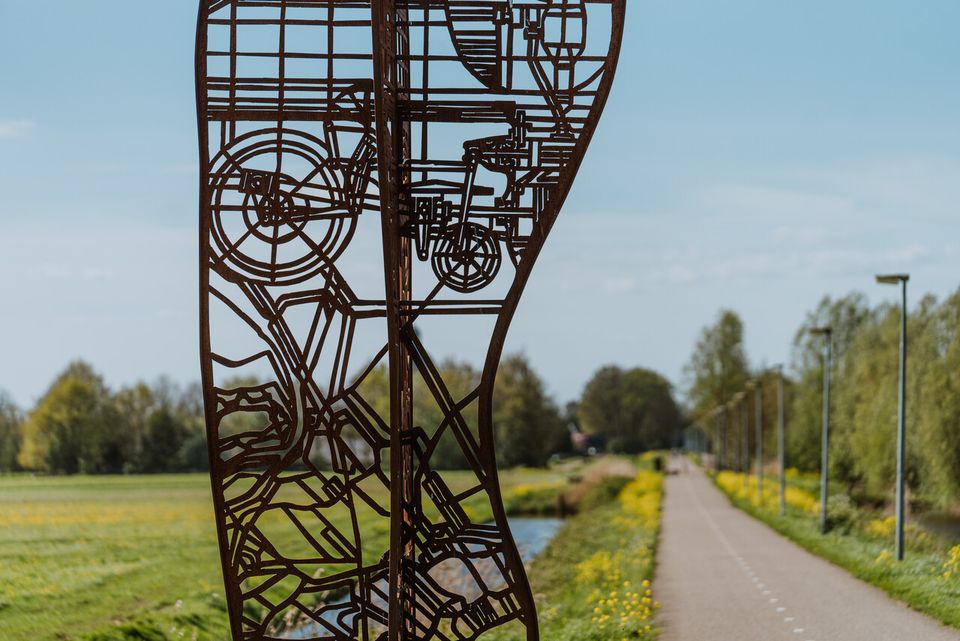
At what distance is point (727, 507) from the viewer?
3056 cm

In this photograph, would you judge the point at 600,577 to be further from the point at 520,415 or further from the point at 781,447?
the point at 520,415

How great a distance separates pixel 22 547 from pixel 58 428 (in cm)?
513

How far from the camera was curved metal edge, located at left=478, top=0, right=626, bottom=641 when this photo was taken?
705 centimetres

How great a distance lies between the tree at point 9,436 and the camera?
60.3 ft

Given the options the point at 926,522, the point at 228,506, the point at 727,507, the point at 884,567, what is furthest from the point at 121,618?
the point at 727,507

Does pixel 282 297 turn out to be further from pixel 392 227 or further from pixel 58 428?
pixel 58 428

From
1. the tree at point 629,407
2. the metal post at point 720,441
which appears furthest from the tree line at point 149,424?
the tree at point 629,407

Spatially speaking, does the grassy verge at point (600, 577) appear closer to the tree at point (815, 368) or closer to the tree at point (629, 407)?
the tree at point (815, 368)

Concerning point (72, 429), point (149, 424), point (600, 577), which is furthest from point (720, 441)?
point (600, 577)

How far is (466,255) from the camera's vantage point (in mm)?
7254

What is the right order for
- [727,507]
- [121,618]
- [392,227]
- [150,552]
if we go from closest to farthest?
[392,227] → [121,618] → [150,552] → [727,507]

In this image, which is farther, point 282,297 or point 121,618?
point 121,618

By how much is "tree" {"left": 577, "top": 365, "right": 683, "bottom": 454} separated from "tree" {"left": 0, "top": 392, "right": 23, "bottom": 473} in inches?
2697

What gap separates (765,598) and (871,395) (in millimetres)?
16188
